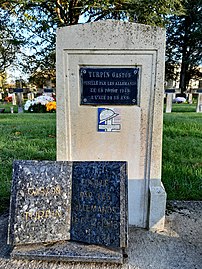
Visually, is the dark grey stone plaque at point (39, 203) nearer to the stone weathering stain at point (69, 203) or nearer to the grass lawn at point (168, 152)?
the stone weathering stain at point (69, 203)

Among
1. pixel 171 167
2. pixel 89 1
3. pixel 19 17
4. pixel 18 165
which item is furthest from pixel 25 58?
pixel 18 165

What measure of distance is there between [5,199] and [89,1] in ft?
39.0

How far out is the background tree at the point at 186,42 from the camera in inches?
1084

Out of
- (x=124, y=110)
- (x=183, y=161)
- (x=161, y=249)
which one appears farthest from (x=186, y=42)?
(x=161, y=249)

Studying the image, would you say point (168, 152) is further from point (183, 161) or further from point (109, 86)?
point (109, 86)

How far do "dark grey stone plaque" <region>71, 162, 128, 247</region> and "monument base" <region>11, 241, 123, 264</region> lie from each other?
2.6 inches

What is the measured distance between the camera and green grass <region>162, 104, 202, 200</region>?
3.54 meters

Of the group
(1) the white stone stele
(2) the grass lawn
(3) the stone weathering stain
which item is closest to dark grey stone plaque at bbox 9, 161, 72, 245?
(3) the stone weathering stain

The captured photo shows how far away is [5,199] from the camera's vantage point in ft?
10.7

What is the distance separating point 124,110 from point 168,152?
2800 mm

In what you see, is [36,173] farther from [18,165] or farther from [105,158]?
[105,158]

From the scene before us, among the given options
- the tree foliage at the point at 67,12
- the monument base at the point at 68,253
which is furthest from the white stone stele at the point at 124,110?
the tree foliage at the point at 67,12

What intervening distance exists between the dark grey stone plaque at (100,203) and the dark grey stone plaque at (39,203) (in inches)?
3.2

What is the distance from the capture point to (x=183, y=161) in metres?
4.55
